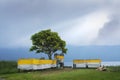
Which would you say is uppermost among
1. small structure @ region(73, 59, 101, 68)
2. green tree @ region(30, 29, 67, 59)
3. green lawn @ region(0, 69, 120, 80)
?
green tree @ region(30, 29, 67, 59)

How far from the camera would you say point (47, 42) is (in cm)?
9981

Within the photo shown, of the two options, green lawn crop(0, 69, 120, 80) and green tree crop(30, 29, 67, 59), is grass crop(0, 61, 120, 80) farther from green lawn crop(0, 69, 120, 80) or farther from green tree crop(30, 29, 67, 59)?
green tree crop(30, 29, 67, 59)

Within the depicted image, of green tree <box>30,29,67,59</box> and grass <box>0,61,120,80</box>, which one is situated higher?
green tree <box>30,29,67,59</box>

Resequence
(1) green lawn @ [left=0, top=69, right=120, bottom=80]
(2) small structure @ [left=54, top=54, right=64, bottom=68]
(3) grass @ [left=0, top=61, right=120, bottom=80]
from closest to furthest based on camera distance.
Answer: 1. (1) green lawn @ [left=0, top=69, right=120, bottom=80]
2. (3) grass @ [left=0, top=61, right=120, bottom=80]
3. (2) small structure @ [left=54, top=54, right=64, bottom=68]

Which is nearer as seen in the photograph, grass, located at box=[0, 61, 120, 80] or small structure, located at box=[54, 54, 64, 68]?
grass, located at box=[0, 61, 120, 80]

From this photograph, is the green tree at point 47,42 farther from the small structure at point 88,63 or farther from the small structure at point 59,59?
the small structure at point 88,63

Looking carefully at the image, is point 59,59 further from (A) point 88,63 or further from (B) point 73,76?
(B) point 73,76

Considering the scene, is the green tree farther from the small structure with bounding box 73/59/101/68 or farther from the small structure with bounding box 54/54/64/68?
the small structure with bounding box 73/59/101/68

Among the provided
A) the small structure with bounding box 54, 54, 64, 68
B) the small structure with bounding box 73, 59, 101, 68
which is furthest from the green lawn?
the small structure with bounding box 54, 54, 64, 68

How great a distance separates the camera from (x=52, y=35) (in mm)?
101625

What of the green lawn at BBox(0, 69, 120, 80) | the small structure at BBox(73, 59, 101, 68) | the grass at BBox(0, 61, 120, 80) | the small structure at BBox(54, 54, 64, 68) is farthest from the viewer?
the small structure at BBox(54, 54, 64, 68)

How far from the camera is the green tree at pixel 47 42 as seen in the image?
99.8 m

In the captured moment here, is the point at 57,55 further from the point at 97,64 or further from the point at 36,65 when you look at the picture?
the point at 36,65

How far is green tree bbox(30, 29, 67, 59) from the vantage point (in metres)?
99.8
